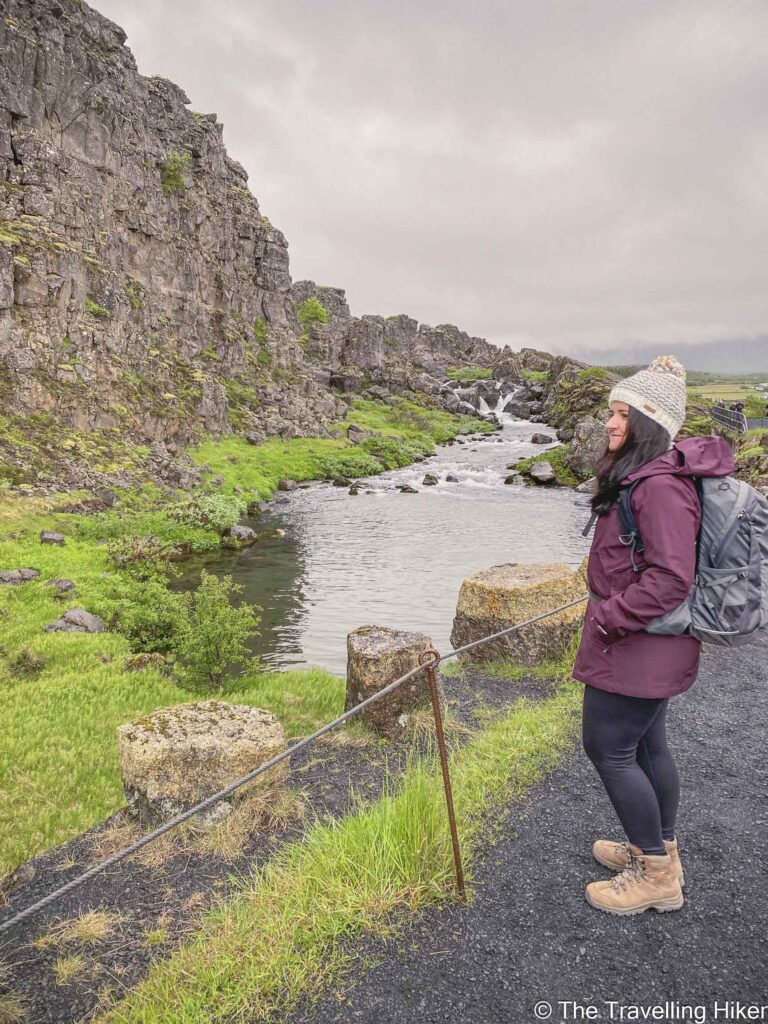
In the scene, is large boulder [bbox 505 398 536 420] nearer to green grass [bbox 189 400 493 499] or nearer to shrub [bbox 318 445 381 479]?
green grass [bbox 189 400 493 499]

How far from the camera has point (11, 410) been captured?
34656 mm

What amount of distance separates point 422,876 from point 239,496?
3678 cm

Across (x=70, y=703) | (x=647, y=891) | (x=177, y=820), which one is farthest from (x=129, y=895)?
(x=70, y=703)

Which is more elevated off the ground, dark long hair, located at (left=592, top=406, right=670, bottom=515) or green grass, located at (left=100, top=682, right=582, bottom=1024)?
dark long hair, located at (left=592, top=406, right=670, bottom=515)

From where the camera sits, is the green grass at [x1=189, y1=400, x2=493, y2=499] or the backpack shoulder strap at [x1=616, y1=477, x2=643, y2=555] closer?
the backpack shoulder strap at [x1=616, y1=477, x2=643, y2=555]

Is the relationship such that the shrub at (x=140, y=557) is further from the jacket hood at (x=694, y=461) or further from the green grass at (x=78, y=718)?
the jacket hood at (x=694, y=461)

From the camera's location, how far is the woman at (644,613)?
369 centimetres

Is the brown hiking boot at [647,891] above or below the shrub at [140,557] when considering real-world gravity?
above

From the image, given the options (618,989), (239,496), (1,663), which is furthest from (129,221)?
(618,989)

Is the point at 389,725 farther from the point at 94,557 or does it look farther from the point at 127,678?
the point at 94,557

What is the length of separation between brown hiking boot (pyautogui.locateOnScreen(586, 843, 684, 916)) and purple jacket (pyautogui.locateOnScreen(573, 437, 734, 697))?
1.69 m

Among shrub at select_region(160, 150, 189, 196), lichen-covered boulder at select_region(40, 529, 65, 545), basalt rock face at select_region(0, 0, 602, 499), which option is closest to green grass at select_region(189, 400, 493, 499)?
basalt rock face at select_region(0, 0, 602, 499)

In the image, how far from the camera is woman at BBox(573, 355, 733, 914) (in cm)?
369

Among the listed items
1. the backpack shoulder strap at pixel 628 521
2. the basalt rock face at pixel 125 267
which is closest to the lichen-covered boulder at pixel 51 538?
the basalt rock face at pixel 125 267
